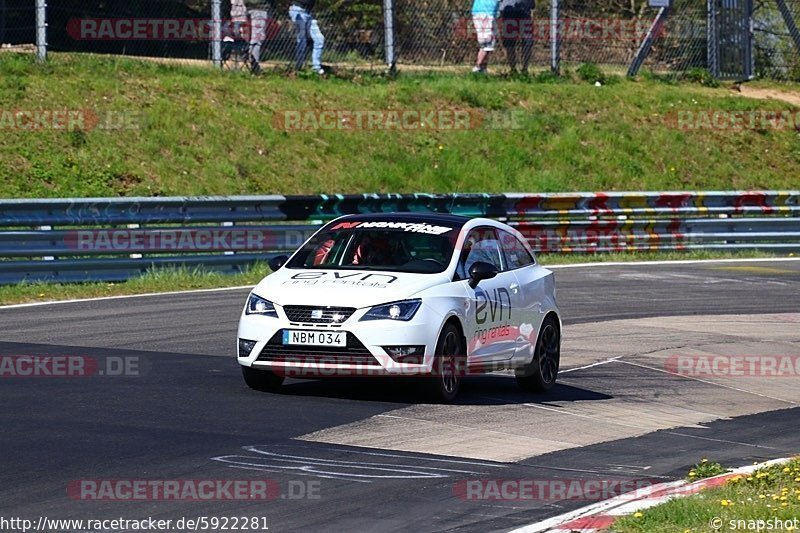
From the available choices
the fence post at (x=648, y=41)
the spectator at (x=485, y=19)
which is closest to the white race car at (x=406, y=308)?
the spectator at (x=485, y=19)

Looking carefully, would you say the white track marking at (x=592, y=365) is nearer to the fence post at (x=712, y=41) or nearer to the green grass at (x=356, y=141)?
the green grass at (x=356, y=141)

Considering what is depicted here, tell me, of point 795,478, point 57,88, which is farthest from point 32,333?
point 57,88

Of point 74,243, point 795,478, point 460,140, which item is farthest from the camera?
point 460,140

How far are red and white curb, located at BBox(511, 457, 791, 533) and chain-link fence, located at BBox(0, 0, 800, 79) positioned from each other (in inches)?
785

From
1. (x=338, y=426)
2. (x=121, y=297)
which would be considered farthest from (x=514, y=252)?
(x=121, y=297)

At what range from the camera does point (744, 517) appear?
7.27 meters

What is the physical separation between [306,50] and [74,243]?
12120 mm

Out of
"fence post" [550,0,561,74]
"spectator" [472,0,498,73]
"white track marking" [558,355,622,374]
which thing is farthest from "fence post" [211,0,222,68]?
"white track marking" [558,355,622,374]

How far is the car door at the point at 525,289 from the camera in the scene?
1230cm

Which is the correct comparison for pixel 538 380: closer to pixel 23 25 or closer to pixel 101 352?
pixel 101 352

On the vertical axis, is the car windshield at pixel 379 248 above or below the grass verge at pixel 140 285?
above

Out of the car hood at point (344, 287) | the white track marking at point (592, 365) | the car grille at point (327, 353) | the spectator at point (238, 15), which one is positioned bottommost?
the white track marking at point (592, 365)

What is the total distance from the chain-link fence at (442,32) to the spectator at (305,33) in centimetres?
10

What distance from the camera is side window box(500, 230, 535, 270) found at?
41.2ft
